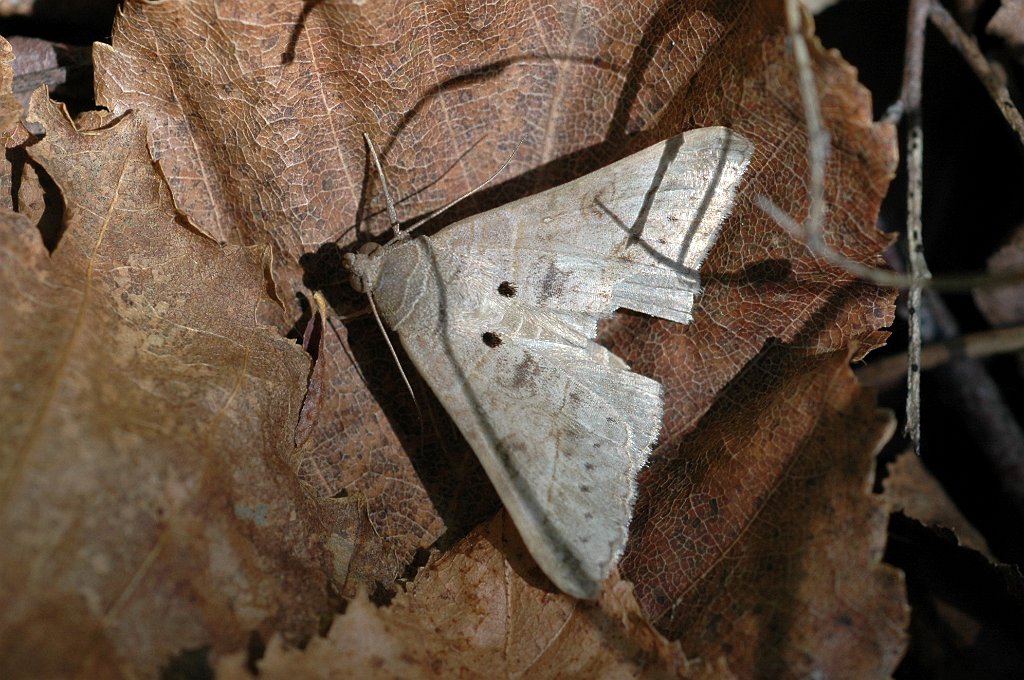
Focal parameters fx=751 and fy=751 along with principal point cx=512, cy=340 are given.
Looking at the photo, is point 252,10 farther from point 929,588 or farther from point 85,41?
point 929,588

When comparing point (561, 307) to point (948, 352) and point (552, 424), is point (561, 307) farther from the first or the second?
point (948, 352)

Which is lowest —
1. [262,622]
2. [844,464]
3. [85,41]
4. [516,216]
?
[262,622]

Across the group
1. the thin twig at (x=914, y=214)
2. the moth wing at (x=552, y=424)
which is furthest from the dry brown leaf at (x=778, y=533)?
the thin twig at (x=914, y=214)

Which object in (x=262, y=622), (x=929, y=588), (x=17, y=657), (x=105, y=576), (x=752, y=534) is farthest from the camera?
(x=929, y=588)

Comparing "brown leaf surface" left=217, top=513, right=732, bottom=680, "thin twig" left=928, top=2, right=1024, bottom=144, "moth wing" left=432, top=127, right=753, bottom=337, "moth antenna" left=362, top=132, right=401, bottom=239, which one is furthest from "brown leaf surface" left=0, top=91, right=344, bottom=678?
"thin twig" left=928, top=2, right=1024, bottom=144

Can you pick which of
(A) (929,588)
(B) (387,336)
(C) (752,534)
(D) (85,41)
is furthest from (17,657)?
(A) (929,588)

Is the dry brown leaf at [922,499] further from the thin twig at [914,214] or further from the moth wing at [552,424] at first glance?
the moth wing at [552,424]

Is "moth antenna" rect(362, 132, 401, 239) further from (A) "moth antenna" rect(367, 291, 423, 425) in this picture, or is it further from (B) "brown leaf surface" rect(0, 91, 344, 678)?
(B) "brown leaf surface" rect(0, 91, 344, 678)
